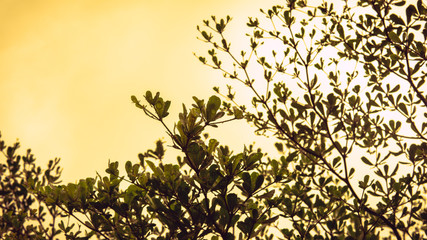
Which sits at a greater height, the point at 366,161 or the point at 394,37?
the point at 394,37

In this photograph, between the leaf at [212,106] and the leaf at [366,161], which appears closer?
the leaf at [212,106]

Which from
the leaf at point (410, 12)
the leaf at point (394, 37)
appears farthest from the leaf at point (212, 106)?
the leaf at point (410, 12)

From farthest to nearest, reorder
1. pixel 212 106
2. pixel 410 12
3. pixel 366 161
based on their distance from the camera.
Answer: pixel 366 161 < pixel 410 12 < pixel 212 106

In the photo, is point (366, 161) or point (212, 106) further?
point (366, 161)

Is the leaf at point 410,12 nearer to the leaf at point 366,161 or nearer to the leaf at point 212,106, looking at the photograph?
the leaf at point 366,161

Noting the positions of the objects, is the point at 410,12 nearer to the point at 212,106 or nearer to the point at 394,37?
the point at 394,37

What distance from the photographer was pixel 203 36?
4.77 m

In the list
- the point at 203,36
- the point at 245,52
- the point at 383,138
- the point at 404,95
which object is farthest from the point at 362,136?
the point at 203,36

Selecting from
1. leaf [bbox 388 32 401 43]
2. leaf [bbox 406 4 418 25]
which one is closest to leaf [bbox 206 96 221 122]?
leaf [bbox 388 32 401 43]

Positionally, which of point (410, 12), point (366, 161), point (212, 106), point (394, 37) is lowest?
point (212, 106)

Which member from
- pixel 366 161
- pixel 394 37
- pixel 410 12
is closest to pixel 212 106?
pixel 394 37

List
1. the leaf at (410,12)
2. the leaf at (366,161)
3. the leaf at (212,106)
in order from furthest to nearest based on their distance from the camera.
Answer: the leaf at (366,161) → the leaf at (410,12) → the leaf at (212,106)

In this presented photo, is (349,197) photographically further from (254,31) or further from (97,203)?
(97,203)

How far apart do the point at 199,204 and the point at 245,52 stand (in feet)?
8.26
